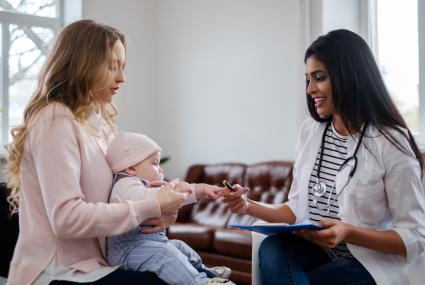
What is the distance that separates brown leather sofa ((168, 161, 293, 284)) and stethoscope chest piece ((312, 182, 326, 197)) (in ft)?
5.68

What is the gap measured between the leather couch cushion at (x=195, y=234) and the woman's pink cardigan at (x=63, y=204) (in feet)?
8.27

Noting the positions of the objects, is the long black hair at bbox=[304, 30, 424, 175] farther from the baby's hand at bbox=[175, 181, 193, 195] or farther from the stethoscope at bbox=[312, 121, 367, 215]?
the baby's hand at bbox=[175, 181, 193, 195]

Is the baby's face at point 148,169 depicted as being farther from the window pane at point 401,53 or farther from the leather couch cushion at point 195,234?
the window pane at point 401,53

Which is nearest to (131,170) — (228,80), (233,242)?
(233,242)

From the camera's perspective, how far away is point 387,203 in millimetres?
1924

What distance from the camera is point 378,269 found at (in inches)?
72.2

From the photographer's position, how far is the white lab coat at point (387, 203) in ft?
6.01

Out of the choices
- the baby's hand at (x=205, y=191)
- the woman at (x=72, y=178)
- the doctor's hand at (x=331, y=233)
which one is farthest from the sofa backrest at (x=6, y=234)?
the doctor's hand at (x=331, y=233)

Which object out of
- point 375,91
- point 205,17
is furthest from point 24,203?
point 205,17

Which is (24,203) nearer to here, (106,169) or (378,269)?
(106,169)

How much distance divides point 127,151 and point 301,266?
722mm

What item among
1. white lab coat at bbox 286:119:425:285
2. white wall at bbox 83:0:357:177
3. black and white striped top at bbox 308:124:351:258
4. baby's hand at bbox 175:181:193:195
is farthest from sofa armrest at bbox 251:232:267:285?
white wall at bbox 83:0:357:177

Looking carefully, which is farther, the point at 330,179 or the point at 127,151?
the point at 330,179

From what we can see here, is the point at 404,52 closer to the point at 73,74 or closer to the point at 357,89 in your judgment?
the point at 357,89
